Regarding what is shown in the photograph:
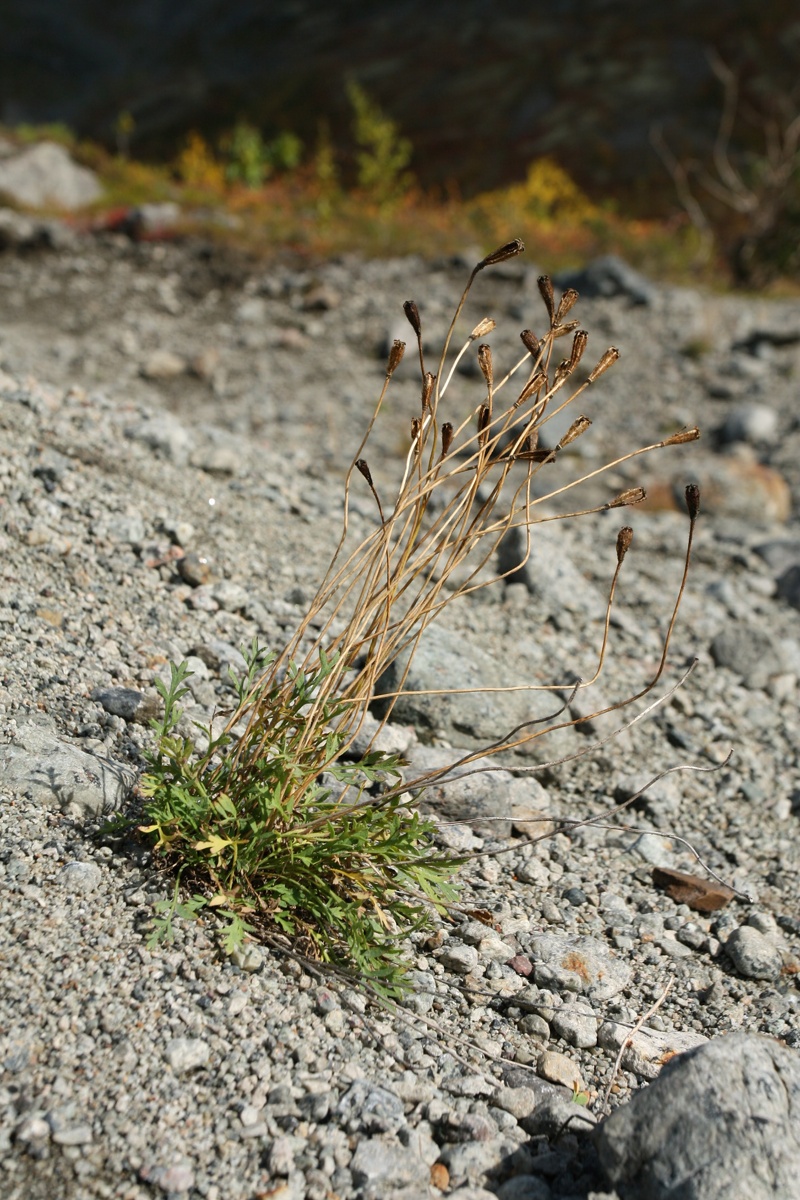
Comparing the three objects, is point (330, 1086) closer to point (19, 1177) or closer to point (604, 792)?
point (19, 1177)

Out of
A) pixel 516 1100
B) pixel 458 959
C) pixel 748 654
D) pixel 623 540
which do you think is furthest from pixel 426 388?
pixel 748 654

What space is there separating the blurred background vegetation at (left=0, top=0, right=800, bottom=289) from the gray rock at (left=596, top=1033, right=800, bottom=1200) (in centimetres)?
944

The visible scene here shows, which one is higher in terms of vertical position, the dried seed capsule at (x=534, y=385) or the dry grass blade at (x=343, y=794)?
the dried seed capsule at (x=534, y=385)

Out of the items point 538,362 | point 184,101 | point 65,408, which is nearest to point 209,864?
point 538,362

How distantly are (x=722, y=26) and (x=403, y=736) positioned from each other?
19504 millimetres

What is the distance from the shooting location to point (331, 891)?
6.98ft

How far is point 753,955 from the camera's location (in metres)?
2.65

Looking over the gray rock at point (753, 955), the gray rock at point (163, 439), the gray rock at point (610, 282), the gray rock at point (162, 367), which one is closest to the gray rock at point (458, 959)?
the gray rock at point (753, 955)

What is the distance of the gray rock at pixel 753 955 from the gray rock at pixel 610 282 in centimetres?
755

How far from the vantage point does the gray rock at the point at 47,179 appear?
11172 mm

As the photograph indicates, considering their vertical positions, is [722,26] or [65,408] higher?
[722,26]

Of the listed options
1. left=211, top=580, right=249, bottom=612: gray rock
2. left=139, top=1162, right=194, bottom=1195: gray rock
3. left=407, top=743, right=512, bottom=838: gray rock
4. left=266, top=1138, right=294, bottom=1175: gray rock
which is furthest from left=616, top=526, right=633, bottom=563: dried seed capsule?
left=211, top=580, right=249, bottom=612: gray rock

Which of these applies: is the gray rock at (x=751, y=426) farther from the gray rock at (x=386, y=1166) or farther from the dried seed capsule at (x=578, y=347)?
the gray rock at (x=386, y=1166)

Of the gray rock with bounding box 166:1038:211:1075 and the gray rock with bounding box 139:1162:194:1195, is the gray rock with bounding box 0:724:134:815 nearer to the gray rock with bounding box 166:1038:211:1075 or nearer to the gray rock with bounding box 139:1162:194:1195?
the gray rock with bounding box 166:1038:211:1075
